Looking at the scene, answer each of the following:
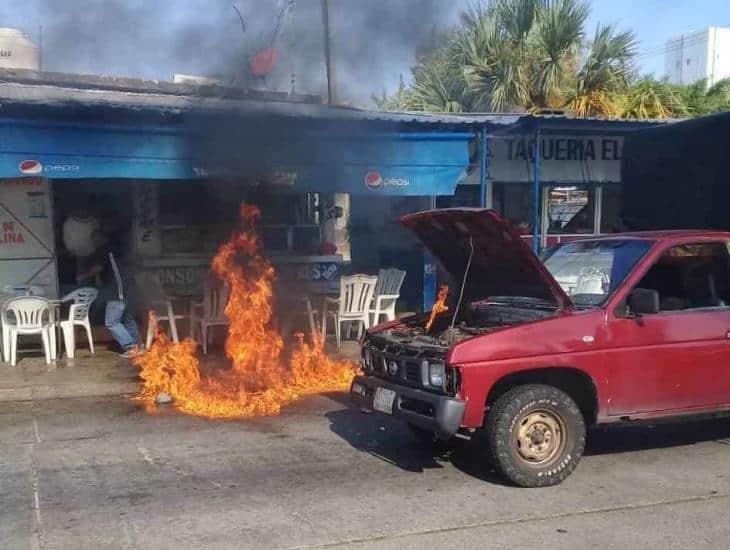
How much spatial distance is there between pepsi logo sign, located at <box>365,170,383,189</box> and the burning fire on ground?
1743 millimetres

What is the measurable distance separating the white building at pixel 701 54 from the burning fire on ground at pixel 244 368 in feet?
137

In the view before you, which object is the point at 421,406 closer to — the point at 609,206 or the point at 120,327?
the point at 120,327

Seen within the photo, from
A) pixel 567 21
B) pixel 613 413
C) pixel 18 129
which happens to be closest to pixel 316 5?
pixel 18 129

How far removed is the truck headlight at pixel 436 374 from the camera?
198 inches

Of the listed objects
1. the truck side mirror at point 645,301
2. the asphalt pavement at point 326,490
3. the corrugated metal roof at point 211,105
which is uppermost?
the corrugated metal roof at point 211,105

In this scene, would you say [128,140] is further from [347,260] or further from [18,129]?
[347,260]

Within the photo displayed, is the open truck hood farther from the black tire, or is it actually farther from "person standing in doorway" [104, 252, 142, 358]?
"person standing in doorway" [104, 252, 142, 358]

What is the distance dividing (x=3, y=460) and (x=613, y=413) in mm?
4484

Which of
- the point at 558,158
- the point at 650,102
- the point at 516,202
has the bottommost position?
the point at 516,202

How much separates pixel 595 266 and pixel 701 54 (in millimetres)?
46960

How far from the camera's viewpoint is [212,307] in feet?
31.8

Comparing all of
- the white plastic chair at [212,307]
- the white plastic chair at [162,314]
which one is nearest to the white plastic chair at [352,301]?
the white plastic chair at [212,307]

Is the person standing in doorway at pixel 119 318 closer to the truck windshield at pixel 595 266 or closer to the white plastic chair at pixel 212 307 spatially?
the white plastic chair at pixel 212 307

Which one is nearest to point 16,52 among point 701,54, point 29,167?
point 29,167
